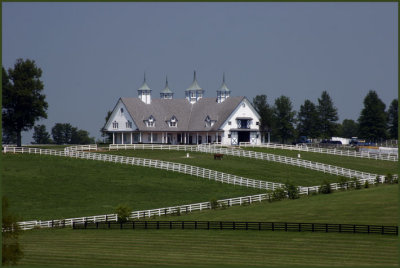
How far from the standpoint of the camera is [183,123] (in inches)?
4867

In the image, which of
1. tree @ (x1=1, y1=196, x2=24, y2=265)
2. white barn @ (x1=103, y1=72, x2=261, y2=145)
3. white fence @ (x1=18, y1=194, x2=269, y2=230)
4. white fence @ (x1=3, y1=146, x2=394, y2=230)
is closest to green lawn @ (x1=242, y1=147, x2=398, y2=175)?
white fence @ (x1=3, y1=146, x2=394, y2=230)

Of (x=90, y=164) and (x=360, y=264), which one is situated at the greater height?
(x=90, y=164)

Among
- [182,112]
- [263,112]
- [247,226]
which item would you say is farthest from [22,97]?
[247,226]

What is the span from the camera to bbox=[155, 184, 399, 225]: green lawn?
59.2 meters

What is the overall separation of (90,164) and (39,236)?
33703mm

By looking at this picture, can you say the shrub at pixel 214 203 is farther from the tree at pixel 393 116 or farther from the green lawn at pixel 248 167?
the tree at pixel 393 116

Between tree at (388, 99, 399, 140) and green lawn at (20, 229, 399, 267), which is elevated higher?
tree at (388, 99, 399, 140)

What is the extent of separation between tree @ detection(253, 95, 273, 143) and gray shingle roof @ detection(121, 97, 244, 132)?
210 inches

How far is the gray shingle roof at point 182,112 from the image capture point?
121 metres

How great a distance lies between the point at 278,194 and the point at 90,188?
18.6m

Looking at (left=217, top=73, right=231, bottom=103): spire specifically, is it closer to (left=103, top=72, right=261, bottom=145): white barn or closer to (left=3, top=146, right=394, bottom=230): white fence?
(left=103, top=72, right=261, bottom=145): white barn

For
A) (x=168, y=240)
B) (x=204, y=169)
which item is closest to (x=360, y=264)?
(x=168, y=240)

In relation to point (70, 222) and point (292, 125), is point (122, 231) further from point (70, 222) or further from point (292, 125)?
point (292, 125)

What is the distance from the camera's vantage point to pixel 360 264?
43.6 meters
